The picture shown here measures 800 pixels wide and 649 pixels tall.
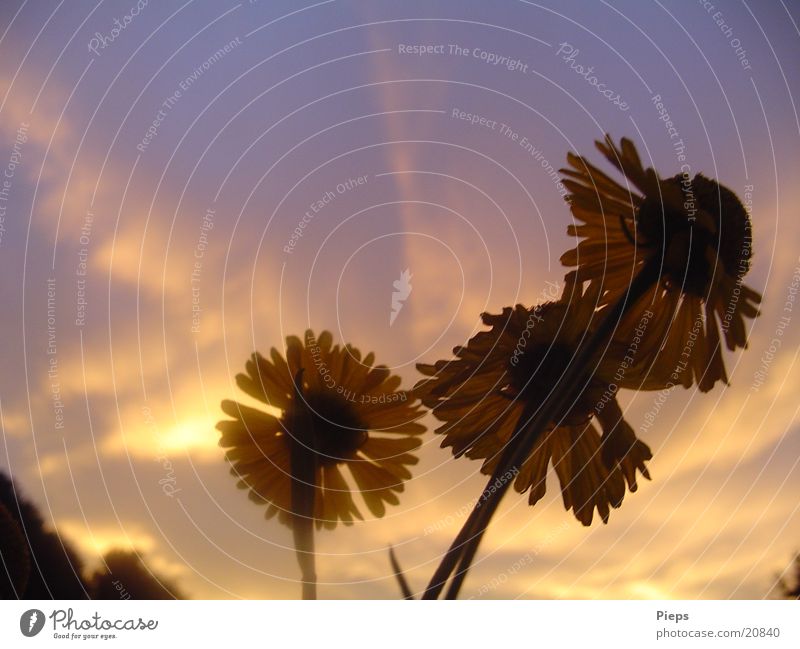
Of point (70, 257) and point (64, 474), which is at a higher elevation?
point (70, 257)

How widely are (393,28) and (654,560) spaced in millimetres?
877

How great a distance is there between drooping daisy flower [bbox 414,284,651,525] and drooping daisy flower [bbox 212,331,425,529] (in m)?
0.07

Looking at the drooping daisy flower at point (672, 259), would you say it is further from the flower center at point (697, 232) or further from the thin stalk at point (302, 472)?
the thin stalk at point (302, 472)

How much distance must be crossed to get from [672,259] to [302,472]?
62cm

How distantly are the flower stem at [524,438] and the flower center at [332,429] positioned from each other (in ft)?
0.65

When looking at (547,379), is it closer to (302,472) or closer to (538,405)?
(538,405)

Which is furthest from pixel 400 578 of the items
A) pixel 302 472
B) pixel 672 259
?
pixel 672 259

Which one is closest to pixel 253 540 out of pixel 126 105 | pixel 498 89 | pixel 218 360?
pixel 218 360

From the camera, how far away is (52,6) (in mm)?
1148

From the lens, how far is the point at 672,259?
1132mm

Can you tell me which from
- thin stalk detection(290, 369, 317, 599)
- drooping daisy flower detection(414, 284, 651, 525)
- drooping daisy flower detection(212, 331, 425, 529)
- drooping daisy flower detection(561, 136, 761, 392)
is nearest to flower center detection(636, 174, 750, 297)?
drooping daisy flower detection(561, 136, 761, 392)

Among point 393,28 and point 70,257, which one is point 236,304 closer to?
point 70,257

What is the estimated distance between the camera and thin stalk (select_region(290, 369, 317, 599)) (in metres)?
1.10

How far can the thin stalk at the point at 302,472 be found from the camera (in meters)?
1.10
